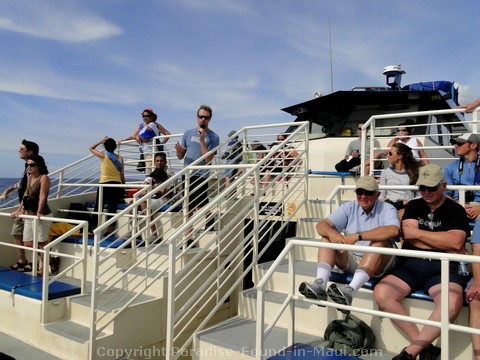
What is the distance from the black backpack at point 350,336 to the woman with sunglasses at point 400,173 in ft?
5.34

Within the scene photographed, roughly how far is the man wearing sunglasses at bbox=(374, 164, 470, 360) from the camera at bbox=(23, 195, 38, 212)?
4.72 m

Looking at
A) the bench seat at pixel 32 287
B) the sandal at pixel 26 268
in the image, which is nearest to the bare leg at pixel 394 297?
the bench seat at pixel 32 287

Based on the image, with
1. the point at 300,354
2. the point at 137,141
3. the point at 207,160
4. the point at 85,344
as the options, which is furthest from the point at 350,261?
the point at 137,141

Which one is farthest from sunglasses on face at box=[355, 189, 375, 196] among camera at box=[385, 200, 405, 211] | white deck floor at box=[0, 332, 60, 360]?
white deck floor at box=[0, 332, 60, 360]

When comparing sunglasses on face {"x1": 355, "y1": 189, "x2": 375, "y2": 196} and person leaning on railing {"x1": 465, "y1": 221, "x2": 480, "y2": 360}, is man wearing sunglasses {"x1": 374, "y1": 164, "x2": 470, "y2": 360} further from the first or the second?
sunglasses on face {"x1": 355, "y1": 189, "x2": 375, "y2": 196}

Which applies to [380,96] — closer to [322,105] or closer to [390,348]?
[322,105]

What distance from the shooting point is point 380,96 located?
25.5 feet

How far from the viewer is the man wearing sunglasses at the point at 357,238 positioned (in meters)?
2.98

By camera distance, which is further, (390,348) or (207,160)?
(207,160)

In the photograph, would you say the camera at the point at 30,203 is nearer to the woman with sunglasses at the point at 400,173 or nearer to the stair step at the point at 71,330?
the stair step at the point at 71,330

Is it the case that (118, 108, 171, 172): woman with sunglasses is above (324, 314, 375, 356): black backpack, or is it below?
above

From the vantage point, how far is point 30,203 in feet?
18.6

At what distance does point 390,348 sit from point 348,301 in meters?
0.62

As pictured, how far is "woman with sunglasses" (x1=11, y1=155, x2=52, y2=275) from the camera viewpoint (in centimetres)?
548
